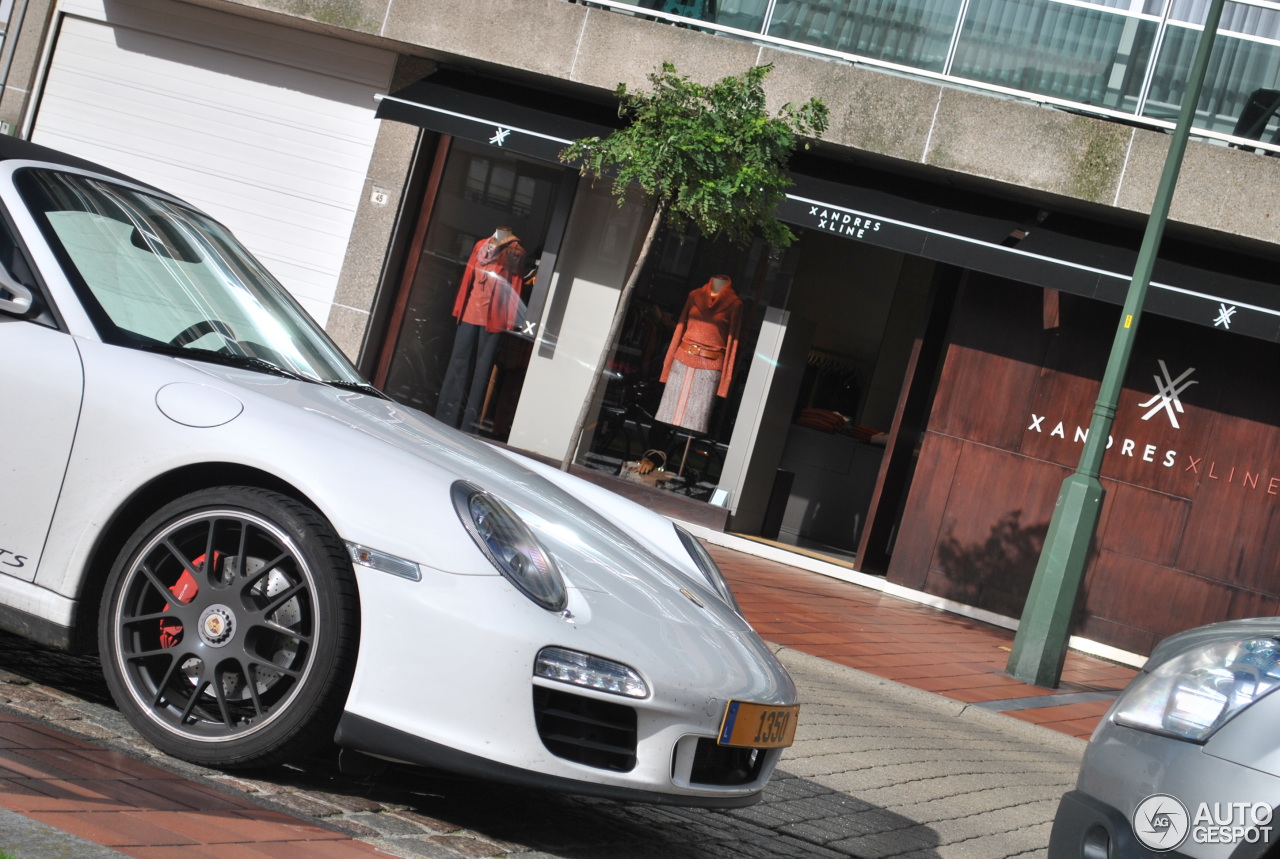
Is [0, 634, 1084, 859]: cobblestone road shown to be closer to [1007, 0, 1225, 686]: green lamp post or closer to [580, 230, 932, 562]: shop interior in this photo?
[1007, 0, 1225, 686]: green lamp post

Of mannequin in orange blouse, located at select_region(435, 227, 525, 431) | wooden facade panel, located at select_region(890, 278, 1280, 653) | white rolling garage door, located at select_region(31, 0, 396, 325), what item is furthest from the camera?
white rolling garage door, located at select_region(31, 0, 396, 325)

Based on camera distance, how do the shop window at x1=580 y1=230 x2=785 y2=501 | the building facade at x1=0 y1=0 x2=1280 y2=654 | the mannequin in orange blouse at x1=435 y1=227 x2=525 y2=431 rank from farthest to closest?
the mannequin in orange blouse at x1=435 y1=227 x2=525 y2=431
the shop window at x1=580 y1=230 x2=785 y2=501
the building facade at x1=0 y1=0 x2=1280 y2=654

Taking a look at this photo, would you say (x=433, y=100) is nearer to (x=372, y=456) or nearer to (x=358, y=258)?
(x=358, y=258)

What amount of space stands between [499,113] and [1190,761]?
10931 mm

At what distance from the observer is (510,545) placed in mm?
3246

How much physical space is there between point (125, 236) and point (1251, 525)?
10.1m

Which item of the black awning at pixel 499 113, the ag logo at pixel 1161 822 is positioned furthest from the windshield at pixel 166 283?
the black awning at pixel 499 113

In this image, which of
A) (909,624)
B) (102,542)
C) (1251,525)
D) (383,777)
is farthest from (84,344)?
(1251,525)

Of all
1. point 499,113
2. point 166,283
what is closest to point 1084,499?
point 166,283

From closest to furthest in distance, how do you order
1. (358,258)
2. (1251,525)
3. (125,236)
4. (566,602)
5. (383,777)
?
(566,602) < (383,777) < (125,236) < (1251,525) < (358,258)

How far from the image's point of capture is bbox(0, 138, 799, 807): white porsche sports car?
3.07 meters

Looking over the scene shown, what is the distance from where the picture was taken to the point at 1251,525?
11.4m

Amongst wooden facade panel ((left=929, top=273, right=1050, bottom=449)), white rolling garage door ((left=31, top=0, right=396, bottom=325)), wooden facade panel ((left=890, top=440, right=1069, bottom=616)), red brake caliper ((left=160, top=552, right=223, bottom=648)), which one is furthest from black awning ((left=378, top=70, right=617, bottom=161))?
red brake caliper ((left=160, top=552, right=223, bottom=648))

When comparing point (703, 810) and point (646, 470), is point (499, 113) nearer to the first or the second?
point (646, 470)
